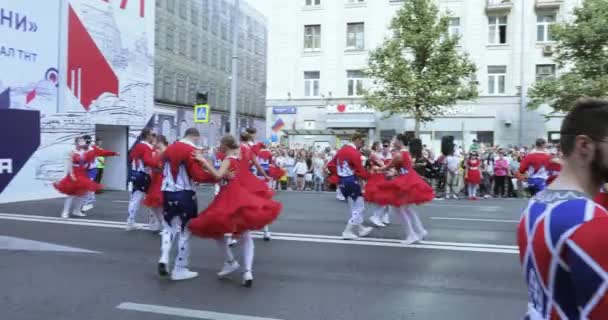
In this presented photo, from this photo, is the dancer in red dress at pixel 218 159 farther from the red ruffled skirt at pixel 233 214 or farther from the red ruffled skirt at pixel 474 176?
the red ruffled skirt at pixel 474 176

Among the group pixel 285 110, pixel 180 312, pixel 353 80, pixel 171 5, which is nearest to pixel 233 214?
pixel 180 312

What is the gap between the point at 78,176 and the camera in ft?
42.0

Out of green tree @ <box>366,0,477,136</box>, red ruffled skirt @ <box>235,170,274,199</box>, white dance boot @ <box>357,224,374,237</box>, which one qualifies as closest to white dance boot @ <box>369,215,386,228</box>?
white dance boot @ <box>357,224,374,237</box>

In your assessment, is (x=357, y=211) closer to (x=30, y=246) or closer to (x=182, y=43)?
(x=30, y=246)

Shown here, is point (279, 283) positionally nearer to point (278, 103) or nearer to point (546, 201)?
point (546, 201)

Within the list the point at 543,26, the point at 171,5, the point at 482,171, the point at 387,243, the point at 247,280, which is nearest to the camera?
the point at 247,280

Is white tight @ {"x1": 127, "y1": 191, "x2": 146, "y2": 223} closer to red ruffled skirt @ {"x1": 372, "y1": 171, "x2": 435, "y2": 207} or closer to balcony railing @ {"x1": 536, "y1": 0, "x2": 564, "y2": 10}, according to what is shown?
red ruffled skirt @ {"x1": 372, "y1": 171, "x2": 435, "y2": 207}

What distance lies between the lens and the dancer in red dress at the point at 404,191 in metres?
9.53

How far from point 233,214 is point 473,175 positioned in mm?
14865

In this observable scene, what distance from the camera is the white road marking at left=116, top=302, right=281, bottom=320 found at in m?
5.43

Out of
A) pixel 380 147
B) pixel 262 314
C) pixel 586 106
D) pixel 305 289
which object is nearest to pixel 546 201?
pixel 586 106

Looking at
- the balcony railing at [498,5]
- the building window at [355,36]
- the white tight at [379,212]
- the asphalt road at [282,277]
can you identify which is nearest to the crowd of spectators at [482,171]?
the white tight at [379,212]

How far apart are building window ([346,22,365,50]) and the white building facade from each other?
0.21 ft

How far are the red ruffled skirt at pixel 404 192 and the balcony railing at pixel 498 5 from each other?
2660cm
